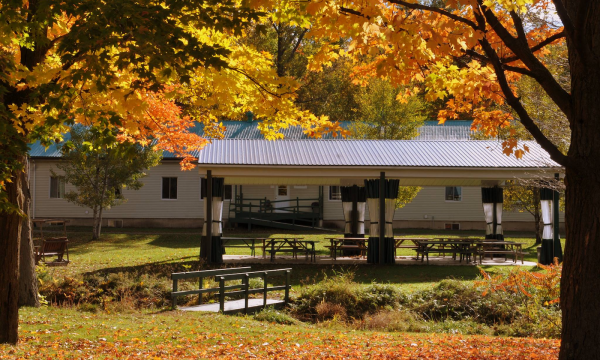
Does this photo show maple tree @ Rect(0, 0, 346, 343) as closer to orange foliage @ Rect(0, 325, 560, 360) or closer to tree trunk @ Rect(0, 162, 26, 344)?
tree trunk @ Rect(0, 162, 26, 344)

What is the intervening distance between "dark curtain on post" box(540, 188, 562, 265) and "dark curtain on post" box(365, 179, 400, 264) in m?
4.68

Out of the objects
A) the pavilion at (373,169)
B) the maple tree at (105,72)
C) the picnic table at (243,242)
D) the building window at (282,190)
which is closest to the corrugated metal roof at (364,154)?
the pavilion at (373,169)

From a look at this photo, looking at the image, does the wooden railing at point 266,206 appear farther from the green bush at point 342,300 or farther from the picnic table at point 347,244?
the green bush at point 342,300

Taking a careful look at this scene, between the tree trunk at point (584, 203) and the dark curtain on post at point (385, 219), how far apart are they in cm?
1405

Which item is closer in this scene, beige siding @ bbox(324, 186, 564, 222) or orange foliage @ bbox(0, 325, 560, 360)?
orange foliage @ bbox(0, 325, 560, 360)

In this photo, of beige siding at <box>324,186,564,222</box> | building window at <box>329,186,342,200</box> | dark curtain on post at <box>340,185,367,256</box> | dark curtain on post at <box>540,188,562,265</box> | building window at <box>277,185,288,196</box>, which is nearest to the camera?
dark curtain on post at <box>540,188,562,265</box>

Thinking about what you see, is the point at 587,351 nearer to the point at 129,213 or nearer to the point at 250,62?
the point at 250,62

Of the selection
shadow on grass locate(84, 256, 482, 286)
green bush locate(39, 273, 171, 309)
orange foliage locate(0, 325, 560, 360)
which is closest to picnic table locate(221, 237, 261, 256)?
shadow on grass locate(84, 256, 482, 286)

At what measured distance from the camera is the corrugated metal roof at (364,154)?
19.7m

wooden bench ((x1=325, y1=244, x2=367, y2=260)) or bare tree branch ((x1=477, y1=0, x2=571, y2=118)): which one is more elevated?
bare tree branch ((x1=477, y1=0, x2=571, y2=118))

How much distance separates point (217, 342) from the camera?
27.7 feet

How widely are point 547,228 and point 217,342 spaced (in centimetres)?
1397

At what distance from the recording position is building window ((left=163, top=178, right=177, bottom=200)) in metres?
32.7

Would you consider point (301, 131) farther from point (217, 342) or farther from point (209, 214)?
point (217, 342)
